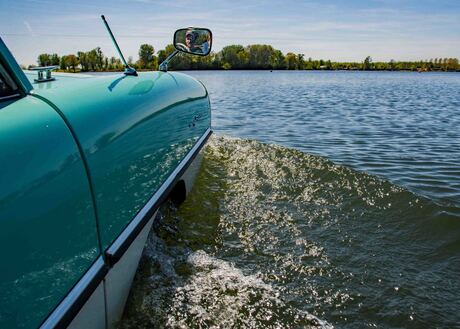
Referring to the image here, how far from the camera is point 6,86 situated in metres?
1.50

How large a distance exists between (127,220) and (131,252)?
255mm

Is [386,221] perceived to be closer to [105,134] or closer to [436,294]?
[436,294]

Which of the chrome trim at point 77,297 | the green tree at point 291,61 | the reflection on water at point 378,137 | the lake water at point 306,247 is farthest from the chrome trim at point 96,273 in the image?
the green tree at point 291,61

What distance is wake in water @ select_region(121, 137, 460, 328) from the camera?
106 inches

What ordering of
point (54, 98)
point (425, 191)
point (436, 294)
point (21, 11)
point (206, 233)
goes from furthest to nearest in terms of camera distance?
point (425, 191) < point (206, 233) < point (436, 294) < point (21, 11) < point (54, 98)

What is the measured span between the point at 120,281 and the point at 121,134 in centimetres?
77

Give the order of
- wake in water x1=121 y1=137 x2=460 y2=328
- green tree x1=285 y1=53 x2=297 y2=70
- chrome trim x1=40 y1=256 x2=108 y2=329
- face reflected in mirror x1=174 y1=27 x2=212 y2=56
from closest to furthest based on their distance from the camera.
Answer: chrome trim x1=40 y1=256 x2=108 y2=329, wake in water x1=121 y1=137 x2=460 y2=328, face reflected in mirror x1=174 y1=27 x2=212 y2=56, green tree x1=285 y1=53 x2=297 y2=70

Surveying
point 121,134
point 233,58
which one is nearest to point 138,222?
point 121,134

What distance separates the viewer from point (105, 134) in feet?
5.71

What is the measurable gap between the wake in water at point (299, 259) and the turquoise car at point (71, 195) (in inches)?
27.4

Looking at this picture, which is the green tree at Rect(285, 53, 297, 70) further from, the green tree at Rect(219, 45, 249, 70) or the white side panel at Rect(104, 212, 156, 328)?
the white side panel at Rect(104, 212, 156, 328)

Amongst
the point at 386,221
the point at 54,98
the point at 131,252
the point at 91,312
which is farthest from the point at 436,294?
the point at 54,98

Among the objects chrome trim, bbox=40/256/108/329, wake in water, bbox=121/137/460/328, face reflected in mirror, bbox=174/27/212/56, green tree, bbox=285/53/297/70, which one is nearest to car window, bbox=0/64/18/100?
chrome trim, bbox=40/256/108/329

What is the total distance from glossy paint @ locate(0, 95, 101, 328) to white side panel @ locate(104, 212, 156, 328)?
0.35 meters
